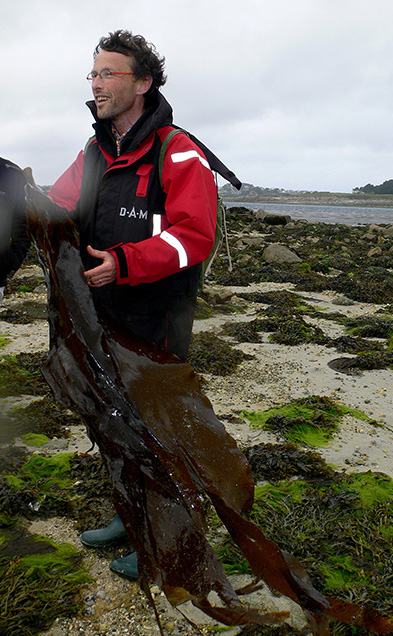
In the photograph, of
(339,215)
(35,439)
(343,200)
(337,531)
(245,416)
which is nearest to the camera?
(337,531)

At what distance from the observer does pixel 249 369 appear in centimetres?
568

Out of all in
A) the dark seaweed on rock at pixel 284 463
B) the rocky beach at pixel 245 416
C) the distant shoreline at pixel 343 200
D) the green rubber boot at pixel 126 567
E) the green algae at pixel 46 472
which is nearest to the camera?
the rocky beach at pixel 245 416

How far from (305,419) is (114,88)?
10.1 feet

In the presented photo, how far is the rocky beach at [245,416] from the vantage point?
7.59 ft

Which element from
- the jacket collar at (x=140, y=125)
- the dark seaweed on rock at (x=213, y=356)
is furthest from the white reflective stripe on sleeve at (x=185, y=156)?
the dark seaweed on rock at (x=213, y=356)

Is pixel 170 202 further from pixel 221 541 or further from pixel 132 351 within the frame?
pixel 221 541

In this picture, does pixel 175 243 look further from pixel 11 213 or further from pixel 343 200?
pixel 343 200

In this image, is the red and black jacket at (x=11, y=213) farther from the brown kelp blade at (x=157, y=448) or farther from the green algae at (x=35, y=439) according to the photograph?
the green algae at (x=35, y=439)

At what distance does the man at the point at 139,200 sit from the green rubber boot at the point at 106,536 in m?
0.24

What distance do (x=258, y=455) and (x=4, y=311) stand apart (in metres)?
4.89

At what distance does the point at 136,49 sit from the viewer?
7.21 ft

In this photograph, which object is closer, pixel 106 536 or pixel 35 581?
pixel 35 581

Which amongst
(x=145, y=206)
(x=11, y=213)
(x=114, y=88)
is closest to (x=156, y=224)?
(x=145, y=206)

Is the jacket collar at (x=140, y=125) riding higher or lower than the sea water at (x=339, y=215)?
higher
